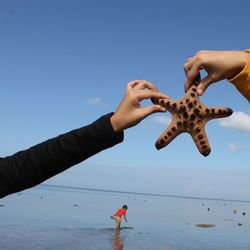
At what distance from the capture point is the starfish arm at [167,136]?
109 inches

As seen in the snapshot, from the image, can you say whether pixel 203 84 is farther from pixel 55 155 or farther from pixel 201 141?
pixel 55 155

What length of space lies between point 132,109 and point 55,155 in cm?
54

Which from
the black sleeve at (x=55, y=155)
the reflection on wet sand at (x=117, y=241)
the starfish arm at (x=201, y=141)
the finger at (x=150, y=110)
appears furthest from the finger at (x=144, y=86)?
the reflection on wet sand at (x=117, y=241)

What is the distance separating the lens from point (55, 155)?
2.66 metres

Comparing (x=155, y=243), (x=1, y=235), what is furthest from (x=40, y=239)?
(x=155, y=243)

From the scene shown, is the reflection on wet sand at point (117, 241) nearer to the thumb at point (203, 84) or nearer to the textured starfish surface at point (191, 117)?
the textured starfish surface at point (191, 117)

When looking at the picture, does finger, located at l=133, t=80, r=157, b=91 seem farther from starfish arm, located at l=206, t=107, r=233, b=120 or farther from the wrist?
starfish arm, located at l=206, t=107, r=233, b=120

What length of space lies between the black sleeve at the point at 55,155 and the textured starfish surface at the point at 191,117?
33cm

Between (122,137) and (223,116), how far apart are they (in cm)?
67

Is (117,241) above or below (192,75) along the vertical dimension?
above

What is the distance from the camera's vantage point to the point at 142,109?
259 centimetres

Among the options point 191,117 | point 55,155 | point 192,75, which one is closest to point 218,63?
point 192,75

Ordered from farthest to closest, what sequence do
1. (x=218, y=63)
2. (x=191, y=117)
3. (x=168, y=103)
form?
(x=191, y=117) → (x=168, y=103) → (x=218, y=63)

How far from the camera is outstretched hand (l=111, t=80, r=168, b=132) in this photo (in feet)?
8.46
